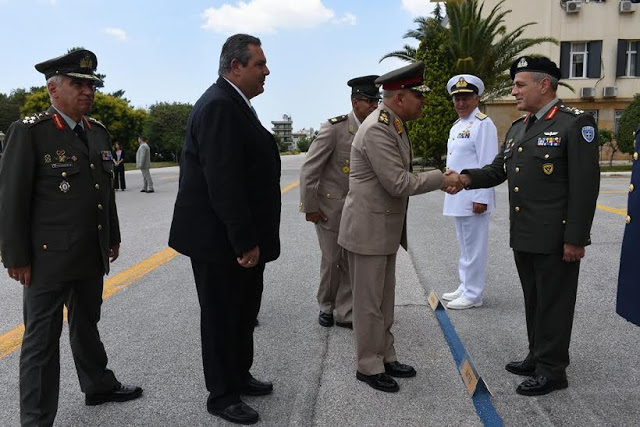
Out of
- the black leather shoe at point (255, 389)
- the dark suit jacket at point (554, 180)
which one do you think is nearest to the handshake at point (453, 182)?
the dark suit jacket at point (554, 180)

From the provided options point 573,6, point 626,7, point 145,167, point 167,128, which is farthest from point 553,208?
point 167,128

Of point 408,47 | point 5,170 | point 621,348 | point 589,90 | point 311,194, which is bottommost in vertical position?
point 621,348

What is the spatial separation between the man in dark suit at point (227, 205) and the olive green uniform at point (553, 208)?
1.57 metres

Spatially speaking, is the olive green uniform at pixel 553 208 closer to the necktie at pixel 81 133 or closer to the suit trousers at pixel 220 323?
the suit trousers at pixel 220 323

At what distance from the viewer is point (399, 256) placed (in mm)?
6969

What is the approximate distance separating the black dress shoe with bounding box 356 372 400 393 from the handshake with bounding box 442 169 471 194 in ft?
4.26

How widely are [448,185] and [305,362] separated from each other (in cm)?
157

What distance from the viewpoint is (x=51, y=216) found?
109 inches

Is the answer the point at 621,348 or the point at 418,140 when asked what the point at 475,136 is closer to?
the point at 621,348

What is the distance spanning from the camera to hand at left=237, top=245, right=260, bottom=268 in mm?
2771

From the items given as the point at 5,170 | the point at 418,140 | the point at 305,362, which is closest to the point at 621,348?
the point at 305,362

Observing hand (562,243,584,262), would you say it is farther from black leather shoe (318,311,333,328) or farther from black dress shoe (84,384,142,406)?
black dress shoe (84,384,142,406)

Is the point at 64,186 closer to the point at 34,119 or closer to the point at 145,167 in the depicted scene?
the point at 34,119

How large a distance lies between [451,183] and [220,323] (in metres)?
1.77
